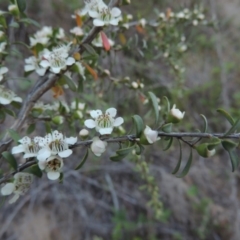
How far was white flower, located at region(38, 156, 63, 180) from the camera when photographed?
0.68m

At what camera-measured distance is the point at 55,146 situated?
0.70 meters

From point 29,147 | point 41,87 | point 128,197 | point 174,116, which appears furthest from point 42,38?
point 128,197

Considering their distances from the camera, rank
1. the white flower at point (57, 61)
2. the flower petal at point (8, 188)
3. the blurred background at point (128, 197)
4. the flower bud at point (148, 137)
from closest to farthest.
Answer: the flower bud at point (148, 137)
the flower petal at point (8, 188)
the white flower at point (57, 61)
the blurred background at point (128, 197)

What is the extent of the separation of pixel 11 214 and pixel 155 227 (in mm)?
682

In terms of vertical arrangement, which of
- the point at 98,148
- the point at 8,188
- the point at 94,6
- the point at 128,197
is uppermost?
the point at 94,6

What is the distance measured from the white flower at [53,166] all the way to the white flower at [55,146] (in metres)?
0.01

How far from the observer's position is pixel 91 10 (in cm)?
87

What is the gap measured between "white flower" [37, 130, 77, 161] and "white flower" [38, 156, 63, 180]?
0.04ft

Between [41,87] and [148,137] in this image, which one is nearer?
[148,137]

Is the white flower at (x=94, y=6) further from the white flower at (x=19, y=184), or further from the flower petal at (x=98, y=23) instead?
the white flower at (x=19, y=184)

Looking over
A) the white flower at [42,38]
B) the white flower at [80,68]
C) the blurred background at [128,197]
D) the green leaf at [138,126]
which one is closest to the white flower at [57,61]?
the white flower at [80,68]

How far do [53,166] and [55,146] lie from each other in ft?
0.11

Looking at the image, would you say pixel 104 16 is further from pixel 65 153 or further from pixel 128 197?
pixel 128 197

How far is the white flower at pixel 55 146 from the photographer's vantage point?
67 centimetres
